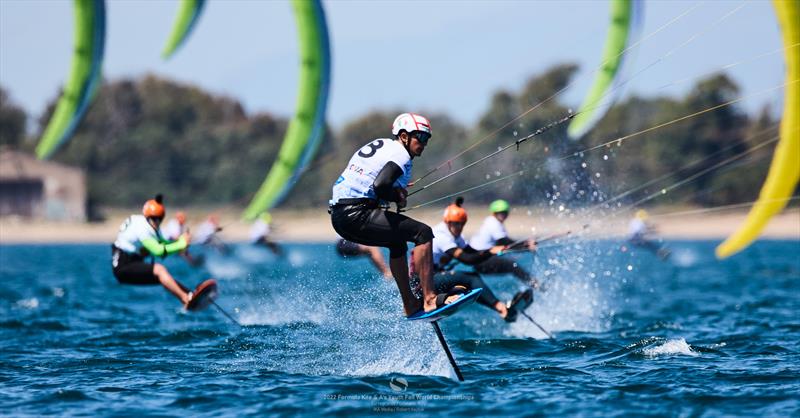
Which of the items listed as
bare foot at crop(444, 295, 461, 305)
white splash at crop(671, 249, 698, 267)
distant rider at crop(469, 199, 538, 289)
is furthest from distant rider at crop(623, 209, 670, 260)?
bare foot at crop(444, 295, 461, 305)

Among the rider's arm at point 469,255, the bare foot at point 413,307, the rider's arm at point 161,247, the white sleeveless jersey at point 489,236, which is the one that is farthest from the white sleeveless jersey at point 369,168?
the white sleeveless jersey at point 489,236

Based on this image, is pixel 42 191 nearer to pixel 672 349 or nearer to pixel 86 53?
pixel 86 53

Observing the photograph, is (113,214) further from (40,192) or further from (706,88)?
(706,88)

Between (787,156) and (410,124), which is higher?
(410,124)

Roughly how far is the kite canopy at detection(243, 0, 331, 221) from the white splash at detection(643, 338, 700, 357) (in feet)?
63.0

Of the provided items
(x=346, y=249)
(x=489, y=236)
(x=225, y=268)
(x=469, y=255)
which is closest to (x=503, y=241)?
(x=489, y=236)

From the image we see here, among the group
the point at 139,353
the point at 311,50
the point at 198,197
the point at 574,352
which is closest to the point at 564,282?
the point at 574,352

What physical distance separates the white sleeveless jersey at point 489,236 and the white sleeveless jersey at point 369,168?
6.54m

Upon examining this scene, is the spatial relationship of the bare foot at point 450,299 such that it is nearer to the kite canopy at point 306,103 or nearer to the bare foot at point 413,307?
the bare foot at point 413,307

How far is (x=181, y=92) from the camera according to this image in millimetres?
102062

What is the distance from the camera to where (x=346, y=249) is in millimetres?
18859

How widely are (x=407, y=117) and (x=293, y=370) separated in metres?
3.11

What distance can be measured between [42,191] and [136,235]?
57116 mm

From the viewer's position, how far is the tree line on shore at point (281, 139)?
218 feet
